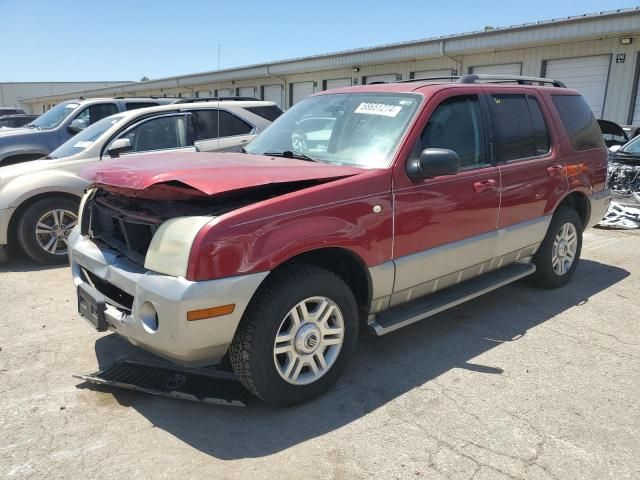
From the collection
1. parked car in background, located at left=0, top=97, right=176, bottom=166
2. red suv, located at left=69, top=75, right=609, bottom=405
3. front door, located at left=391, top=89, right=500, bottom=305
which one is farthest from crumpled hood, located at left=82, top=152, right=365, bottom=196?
parked car in background, located at left=0, top=97, right=176, bottom=166

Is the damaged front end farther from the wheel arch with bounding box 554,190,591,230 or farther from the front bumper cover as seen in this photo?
the front bumper cover

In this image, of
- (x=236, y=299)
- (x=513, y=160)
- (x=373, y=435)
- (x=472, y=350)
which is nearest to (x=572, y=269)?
(x=513, y=160)

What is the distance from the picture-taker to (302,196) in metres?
2.86

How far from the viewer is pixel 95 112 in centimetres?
923

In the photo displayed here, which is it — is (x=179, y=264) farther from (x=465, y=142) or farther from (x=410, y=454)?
(x=465, y=142)

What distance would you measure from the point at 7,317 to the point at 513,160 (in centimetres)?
455

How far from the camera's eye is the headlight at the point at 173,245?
2557 millimetres

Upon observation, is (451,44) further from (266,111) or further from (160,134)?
(160,134)

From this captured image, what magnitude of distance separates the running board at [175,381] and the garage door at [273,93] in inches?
861

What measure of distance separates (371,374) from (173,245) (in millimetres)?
1624

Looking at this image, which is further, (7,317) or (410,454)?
(7,317)

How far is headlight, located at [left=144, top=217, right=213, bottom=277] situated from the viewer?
256 centimetres

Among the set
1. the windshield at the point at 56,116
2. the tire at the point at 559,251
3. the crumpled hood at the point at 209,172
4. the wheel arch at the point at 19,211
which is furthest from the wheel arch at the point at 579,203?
the windshield at the point at 56,116

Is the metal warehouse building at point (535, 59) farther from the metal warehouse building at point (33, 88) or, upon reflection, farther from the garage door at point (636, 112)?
the metal warehouse building at point (33, 88)
